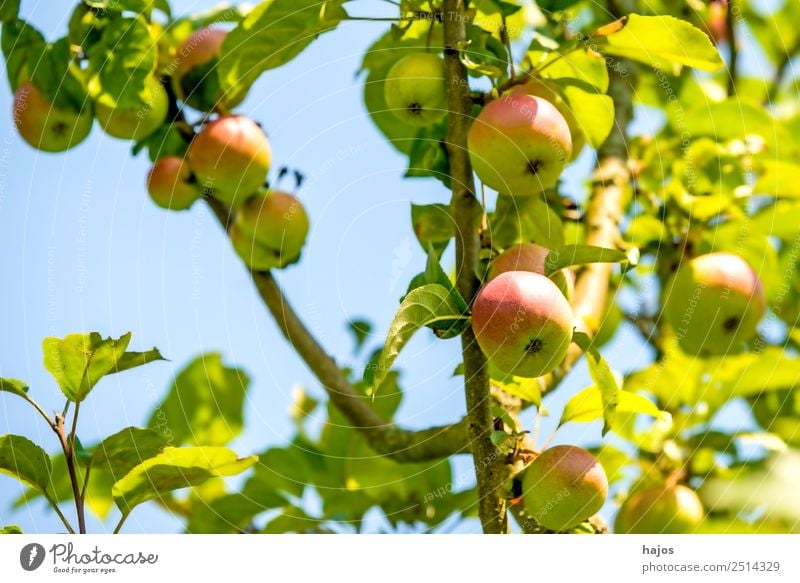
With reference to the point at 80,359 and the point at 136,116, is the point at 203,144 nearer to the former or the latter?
the point at 136,116

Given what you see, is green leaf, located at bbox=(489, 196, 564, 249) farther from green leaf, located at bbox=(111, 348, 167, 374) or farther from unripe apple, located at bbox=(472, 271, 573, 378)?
green leaf, located at bbox=(111, 348, 167, 374)

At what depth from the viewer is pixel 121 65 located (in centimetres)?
151

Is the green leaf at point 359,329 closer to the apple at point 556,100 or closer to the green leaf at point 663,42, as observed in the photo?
the apple at point 556,100

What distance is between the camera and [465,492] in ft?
5.81

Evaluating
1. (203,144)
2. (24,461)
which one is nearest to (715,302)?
(203,144)

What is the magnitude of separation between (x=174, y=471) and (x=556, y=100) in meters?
0.65

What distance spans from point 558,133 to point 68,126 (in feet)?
2.76

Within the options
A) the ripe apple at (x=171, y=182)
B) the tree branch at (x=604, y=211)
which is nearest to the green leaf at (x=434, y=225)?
the tree branch at (x=604, y=211)

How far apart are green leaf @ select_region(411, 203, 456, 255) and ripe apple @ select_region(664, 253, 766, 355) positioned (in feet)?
A: 1.66

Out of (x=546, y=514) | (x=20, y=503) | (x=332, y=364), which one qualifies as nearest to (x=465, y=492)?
(x=332, y=364)

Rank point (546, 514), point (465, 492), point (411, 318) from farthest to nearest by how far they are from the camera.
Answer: point (465, 492) → point (546, 514) → point (411, 318)

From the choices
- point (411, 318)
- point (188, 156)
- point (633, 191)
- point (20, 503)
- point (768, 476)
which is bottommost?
point (411, 318)
